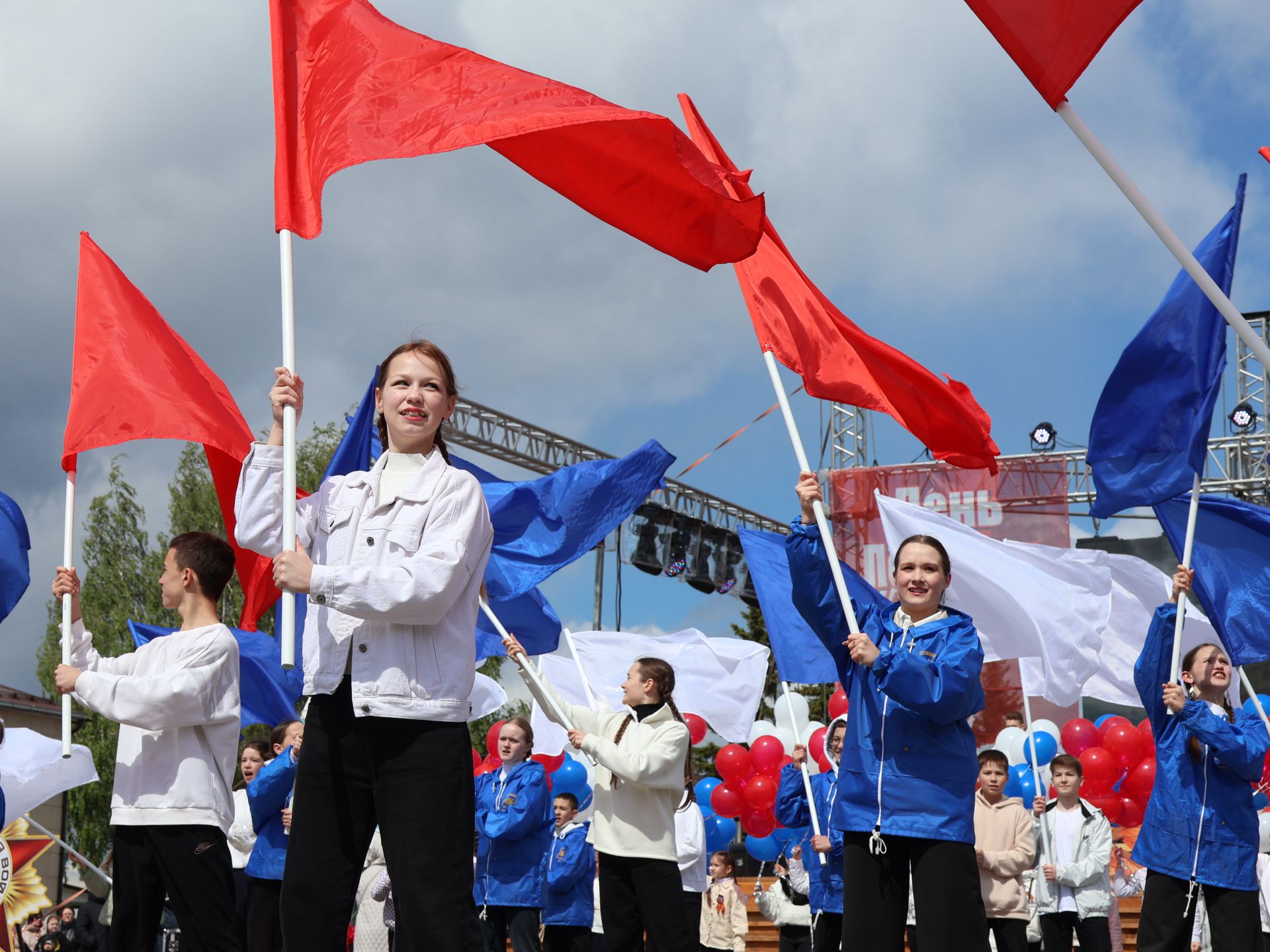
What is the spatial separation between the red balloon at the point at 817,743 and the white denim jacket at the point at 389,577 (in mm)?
12018

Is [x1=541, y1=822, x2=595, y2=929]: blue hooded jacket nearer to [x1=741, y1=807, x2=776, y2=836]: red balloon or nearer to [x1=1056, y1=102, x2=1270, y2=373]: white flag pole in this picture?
[x1=741, y1=807, x2=776, y2=836]: red balloon

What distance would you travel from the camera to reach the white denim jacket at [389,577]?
3834 mm

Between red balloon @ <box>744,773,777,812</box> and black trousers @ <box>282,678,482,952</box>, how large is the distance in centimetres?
1215

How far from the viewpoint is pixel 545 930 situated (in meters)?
11.0

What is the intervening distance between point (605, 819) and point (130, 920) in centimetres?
268

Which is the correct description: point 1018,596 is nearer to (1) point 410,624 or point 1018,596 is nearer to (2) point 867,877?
(2) point 867,877

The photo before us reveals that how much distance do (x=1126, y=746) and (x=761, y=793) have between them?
156 inches

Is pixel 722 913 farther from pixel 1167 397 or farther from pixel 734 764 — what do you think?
pixel 1167 397

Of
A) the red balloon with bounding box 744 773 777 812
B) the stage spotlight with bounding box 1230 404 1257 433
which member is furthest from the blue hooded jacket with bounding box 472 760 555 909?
the stage spotlight with bounding box 1230 404 1257 433

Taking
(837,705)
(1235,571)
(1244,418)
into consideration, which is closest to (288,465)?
(1235,571)

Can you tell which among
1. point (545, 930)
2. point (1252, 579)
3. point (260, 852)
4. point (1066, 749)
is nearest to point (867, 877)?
point (1252, 579)

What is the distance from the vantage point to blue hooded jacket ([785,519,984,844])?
4969 millimetres

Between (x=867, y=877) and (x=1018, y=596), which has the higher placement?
(x=1018, y=596)

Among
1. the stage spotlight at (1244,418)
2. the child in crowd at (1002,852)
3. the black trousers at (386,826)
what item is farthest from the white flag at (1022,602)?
the stage spotlight at (1244,418)
